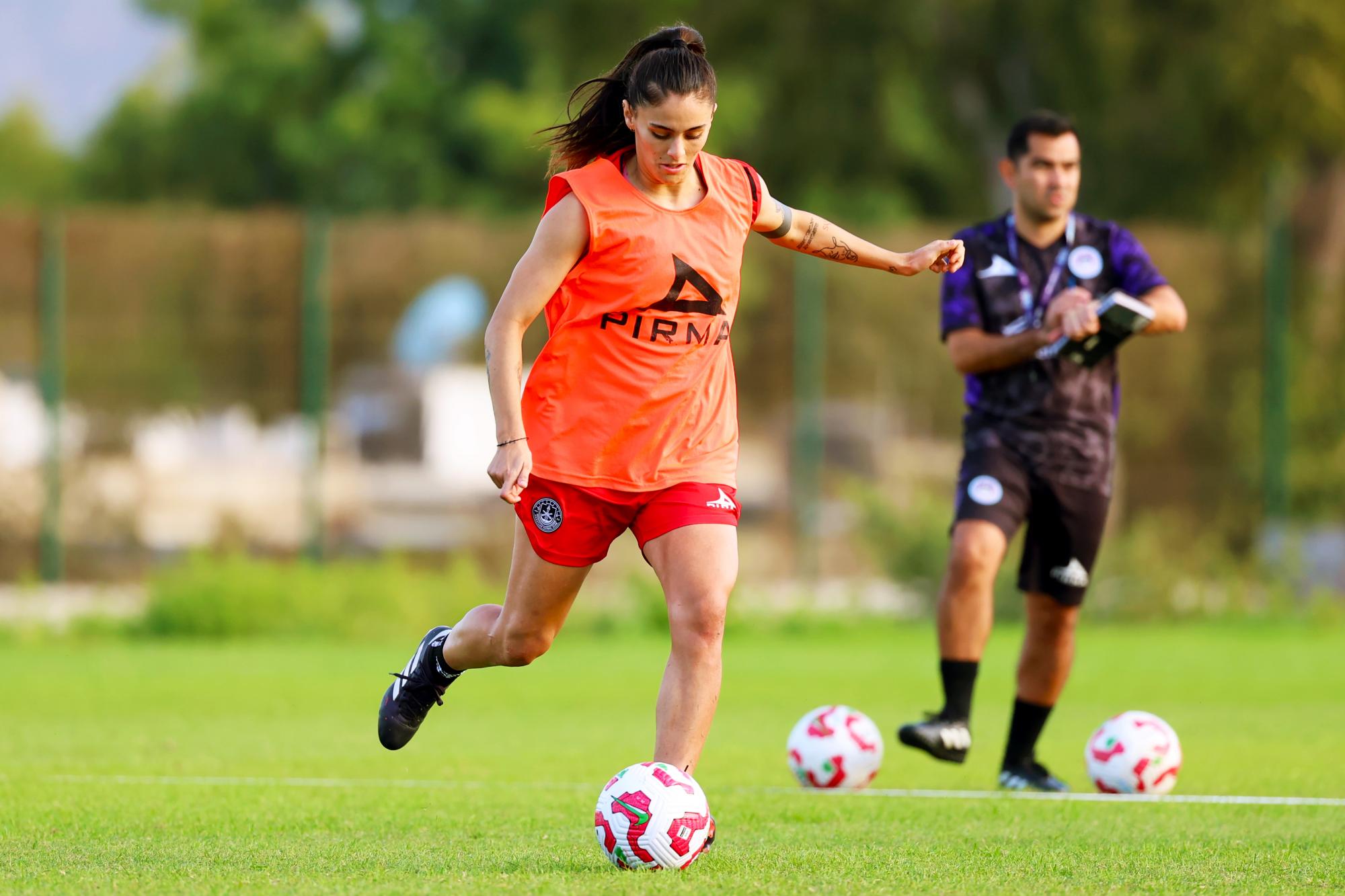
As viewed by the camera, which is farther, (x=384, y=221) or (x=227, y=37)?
(x=227, y=37)

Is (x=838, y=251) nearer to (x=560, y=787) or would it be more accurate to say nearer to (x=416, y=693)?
(x=416, y=693)

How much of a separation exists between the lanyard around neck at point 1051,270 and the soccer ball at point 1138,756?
1663mm

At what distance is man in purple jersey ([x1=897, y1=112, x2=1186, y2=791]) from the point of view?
781 centimetres

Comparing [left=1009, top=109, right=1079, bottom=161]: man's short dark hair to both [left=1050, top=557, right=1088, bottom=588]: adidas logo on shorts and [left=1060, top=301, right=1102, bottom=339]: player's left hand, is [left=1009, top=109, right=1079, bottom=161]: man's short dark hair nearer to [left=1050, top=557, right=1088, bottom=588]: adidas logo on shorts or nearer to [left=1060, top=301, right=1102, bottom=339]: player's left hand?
[left=1060, top=301, right=1102, bottom=339]: player's left hand

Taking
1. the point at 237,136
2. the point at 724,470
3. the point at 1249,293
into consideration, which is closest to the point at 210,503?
the point at 1249,293

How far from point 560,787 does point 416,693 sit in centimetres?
113

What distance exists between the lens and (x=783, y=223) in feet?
20.8

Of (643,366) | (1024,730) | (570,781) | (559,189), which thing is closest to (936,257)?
(643,366)

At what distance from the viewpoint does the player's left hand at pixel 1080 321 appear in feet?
24.7

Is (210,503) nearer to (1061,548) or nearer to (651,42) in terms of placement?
(1061,548)

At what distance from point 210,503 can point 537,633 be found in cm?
1391

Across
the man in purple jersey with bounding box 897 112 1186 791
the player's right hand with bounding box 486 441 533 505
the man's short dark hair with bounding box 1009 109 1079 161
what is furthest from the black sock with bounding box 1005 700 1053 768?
the player's right hand with bounding box 486 441 533 505

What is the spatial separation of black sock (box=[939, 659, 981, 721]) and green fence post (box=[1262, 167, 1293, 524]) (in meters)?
12.9

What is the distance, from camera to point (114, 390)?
756 inches
